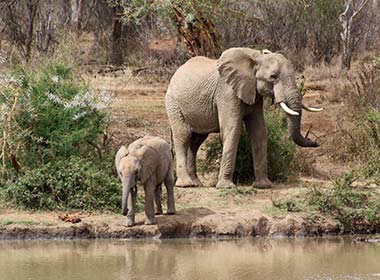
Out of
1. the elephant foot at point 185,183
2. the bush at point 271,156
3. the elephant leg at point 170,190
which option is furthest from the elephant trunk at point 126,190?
the bush at point 271,156

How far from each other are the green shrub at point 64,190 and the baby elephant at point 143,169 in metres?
0.87

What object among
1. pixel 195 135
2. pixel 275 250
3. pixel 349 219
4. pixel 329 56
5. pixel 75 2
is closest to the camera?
pixel 275 250

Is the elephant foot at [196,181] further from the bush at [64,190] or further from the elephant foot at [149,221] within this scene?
the elephant foot at [149,221]

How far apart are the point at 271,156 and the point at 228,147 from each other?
1182 mm

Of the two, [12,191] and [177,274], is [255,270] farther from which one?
[12,191]

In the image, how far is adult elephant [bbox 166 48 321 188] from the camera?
17344 mm

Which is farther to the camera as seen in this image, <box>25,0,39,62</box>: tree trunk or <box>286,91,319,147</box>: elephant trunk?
<box>25,0,39,62</box>: tree trunk

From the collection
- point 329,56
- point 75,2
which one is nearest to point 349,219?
point 329,56

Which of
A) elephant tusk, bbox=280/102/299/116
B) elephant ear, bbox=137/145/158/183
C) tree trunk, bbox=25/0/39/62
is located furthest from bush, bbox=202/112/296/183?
tree trunk, bbox=25/0/39/62

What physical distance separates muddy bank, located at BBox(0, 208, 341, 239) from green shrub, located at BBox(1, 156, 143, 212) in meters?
0.34

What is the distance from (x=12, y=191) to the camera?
54.4 feet

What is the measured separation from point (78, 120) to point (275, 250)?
12.9ft

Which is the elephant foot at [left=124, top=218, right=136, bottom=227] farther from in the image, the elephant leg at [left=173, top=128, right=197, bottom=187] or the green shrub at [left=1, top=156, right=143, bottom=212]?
the elephant leg at [left=173, top=128, right=197, bottom=187]

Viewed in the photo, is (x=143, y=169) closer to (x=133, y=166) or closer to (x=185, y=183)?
(x=133, y=166)
